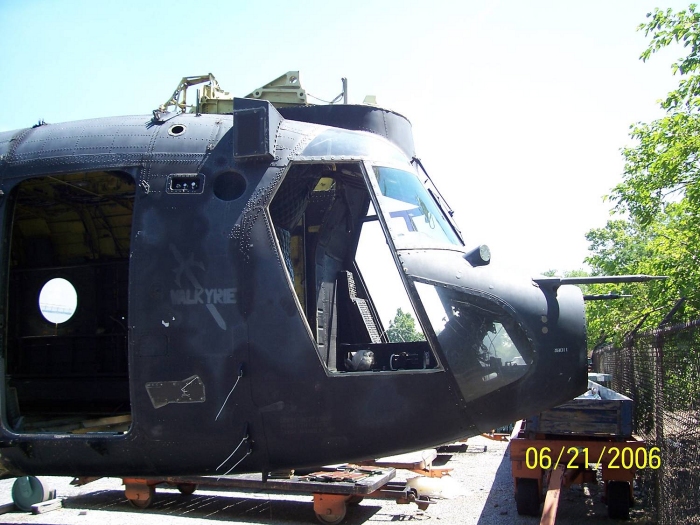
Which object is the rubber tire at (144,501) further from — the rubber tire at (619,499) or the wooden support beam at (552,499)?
the rubber tire at (619,499)

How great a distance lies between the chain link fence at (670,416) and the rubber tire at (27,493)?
7.15m

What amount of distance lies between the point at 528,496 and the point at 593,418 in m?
1.20

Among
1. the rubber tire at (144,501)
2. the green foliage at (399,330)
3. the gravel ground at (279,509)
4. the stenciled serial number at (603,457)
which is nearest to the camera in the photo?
the green foliage at (399,330)

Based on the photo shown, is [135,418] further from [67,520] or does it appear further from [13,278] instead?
[67,520]

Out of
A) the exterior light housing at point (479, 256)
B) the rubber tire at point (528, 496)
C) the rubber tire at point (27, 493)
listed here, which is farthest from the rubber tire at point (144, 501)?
the exterior light housing at point (479, 256)

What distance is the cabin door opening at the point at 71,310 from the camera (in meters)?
6.57

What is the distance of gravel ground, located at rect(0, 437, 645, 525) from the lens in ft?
25.5

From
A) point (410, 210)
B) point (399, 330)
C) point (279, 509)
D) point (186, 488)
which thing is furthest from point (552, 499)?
point (186, 488)

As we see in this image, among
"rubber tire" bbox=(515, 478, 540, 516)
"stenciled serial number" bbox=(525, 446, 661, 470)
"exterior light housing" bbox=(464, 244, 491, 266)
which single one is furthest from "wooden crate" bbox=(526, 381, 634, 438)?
"exterior light housing" bbox=(464, 244, 491, 266)

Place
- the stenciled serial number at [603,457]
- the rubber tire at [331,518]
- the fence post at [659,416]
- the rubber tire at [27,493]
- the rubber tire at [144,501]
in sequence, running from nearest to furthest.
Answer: the fence post at [659,416] → the stenciled serial number at [603,457] → the rubber tire at [331,518] → the rubber tire at [27,493] → the rubber tire at [144,501]

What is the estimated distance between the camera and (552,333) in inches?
156

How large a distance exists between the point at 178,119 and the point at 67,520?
570 cm

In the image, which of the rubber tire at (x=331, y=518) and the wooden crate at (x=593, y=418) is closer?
the wooden crate at (x=593, y=418)


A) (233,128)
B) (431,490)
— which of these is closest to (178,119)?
(233,128)
